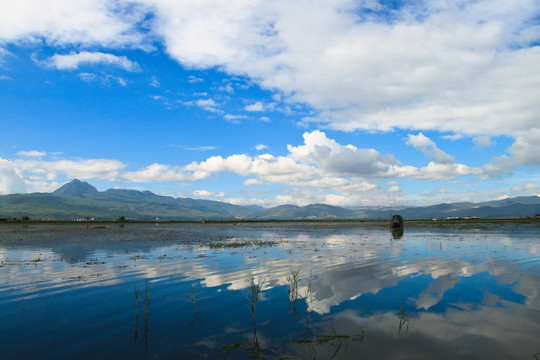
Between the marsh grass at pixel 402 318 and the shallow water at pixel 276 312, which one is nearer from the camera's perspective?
the shallow water at pixel 276 312

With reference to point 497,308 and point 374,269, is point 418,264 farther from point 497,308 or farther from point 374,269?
point 497,308

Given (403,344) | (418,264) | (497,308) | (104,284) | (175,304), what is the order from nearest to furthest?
1. (403,344)
2. (497,308)
3. (175,304)
4. (104,284)
5. (418,264)

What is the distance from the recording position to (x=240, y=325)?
11.7 m

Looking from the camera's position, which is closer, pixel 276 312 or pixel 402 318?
pixel 402 318

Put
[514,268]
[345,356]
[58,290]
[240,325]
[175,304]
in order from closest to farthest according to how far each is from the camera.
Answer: [345,356] < [240,325] < [175,304] < [58,290] < [514,268]

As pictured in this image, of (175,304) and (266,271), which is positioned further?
(266,271)

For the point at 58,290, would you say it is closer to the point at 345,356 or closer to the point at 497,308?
the point at 345,356

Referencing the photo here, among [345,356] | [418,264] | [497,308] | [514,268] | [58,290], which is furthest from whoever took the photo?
[418,264]

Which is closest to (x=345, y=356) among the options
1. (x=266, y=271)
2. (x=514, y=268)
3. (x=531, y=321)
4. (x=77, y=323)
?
(x=531, y=321)

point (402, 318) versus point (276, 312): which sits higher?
point (402, 318)

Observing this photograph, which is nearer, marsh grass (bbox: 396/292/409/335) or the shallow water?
the shallow water

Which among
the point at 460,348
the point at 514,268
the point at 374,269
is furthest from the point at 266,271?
the point at 514,268

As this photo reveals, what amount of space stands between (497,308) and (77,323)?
17572mm

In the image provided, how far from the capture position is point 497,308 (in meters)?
13.2
